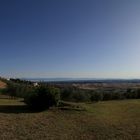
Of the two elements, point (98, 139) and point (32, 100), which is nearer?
point (98, 139)

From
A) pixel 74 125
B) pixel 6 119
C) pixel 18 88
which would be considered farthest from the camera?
pixel 18 88

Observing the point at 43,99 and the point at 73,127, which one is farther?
the point at 43,99

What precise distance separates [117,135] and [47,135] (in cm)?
482

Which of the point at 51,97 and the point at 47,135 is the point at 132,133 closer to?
the point at 47,135

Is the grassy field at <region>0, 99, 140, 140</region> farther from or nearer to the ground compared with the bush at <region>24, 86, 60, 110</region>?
nearer to the ground

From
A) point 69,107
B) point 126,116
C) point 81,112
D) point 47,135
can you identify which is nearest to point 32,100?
point 69,107

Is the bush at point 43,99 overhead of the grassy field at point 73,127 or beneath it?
overhead

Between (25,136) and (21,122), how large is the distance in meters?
5.43

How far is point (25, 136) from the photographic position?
18.0 metres

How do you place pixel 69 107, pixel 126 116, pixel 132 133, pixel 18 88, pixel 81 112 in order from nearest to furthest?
pixel 132 133, pixel 126 116, pixel 81 112, pixel 69 107, pixel 18 88

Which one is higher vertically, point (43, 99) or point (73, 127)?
point (43, 99)

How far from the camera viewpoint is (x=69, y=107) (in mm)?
32812

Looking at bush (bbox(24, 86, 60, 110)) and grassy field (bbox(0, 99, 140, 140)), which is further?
bush (bbox(24, 86, 60, 110))

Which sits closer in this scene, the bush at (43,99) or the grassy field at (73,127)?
the grassy field at (73,127)
